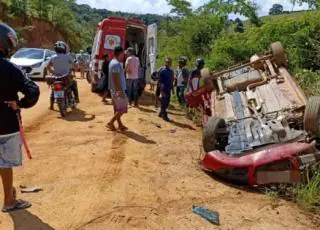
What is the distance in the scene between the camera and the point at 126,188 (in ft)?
18.8

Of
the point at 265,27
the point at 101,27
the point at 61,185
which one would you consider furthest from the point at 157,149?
the point at 265,27

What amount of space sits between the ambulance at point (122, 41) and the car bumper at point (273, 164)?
786cm

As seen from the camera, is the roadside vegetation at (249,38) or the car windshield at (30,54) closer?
the roadside vegetation at (249,38)

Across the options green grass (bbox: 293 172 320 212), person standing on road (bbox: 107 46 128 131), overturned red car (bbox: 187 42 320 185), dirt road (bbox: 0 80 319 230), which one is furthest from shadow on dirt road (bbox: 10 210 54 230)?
person standing on road (bbox: 107 46 128 131)

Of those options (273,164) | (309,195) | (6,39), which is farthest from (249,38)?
(6,39)

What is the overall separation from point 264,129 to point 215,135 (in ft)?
2.60

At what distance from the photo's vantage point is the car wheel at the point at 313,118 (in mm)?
6109

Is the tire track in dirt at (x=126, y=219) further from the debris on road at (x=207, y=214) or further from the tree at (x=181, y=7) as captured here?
the tree at (x=181, y=7)

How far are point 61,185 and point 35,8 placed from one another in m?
34.1

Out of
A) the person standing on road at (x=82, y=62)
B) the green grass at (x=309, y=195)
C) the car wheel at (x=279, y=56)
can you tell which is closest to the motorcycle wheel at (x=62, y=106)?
the car wheel at (x=279, y=56)

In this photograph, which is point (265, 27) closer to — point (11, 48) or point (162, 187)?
point (162, 187)

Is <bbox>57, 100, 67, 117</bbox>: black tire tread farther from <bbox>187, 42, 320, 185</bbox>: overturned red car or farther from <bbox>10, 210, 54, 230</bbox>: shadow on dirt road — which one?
<bbox>10, 210, 54, 230</bbox>: shadow on dirt road

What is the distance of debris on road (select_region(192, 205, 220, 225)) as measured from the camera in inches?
196

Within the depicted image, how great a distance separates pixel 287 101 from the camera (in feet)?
24.0
